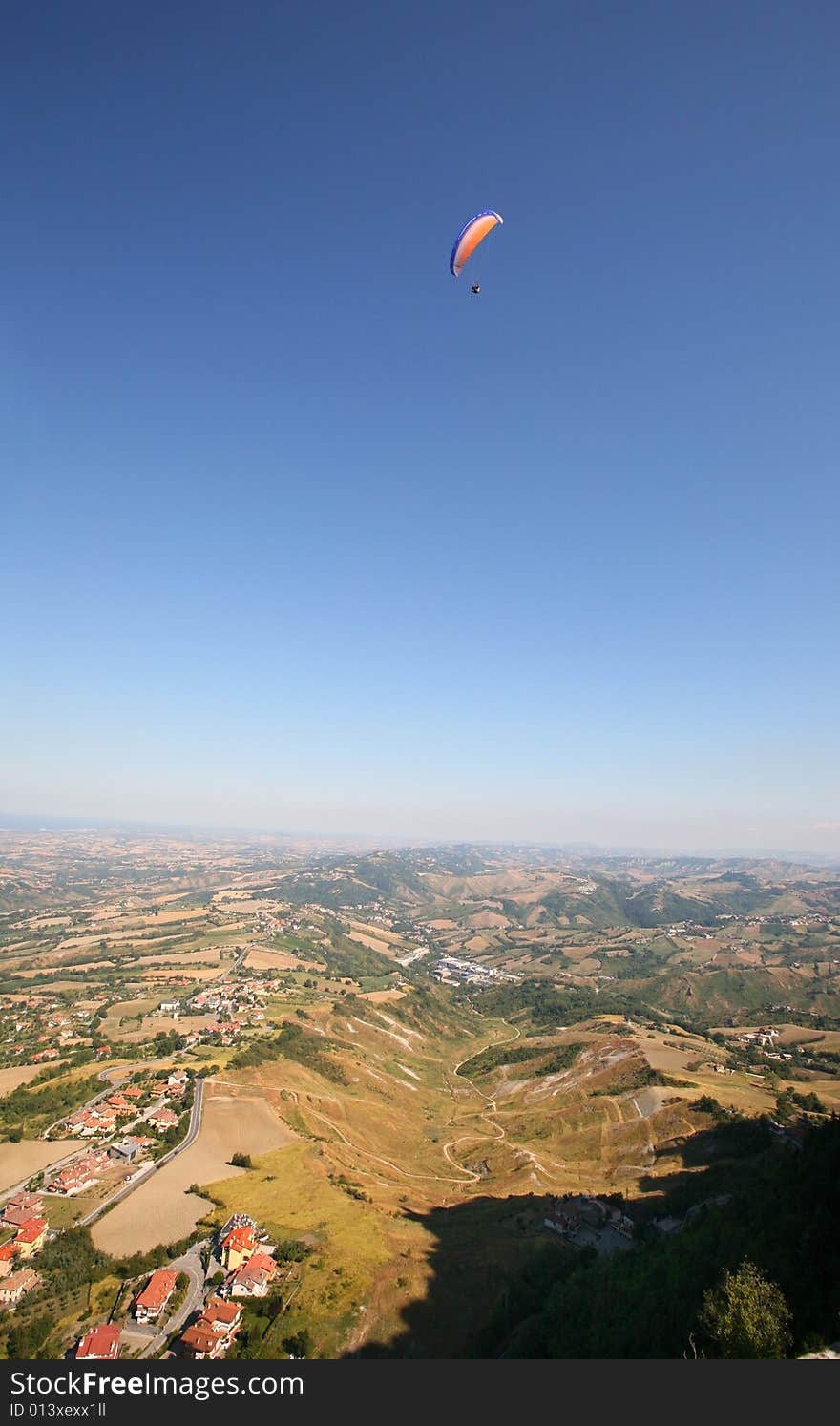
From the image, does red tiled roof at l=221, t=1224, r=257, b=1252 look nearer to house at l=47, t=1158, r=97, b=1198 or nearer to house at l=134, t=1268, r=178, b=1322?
house at l=134, t=1268, r=178, b=1322

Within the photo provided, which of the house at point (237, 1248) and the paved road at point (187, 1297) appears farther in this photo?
the house at point (237, 1248)

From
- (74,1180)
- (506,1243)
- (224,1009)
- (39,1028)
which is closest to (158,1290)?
(74,1180)

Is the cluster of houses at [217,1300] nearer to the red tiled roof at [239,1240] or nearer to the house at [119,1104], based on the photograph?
the red tiled roof at [239,1240]

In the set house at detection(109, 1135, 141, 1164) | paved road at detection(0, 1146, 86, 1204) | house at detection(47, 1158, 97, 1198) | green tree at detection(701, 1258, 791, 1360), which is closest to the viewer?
green tree at detection(701, 1258, 791, 1360)

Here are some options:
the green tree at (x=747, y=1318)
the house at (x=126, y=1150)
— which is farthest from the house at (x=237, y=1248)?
the green tree at (x=747, y=1318)

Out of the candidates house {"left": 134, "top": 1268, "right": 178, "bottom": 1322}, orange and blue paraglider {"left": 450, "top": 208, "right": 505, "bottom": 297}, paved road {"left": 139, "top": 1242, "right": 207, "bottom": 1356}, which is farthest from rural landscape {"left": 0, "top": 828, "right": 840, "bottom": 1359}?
orange and blue paraglider {"left": 450, "top": 208, "right": 505, "bottom": 297}

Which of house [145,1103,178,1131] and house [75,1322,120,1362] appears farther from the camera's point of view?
house [145,1103,178,1131]

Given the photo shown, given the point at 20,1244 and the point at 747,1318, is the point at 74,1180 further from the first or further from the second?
the point at 747,1318

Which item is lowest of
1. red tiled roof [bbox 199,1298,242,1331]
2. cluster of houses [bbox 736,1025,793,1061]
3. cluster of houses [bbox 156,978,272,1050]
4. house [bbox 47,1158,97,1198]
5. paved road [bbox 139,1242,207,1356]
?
cluster of houses [bbox 736,1025,793,1061]
